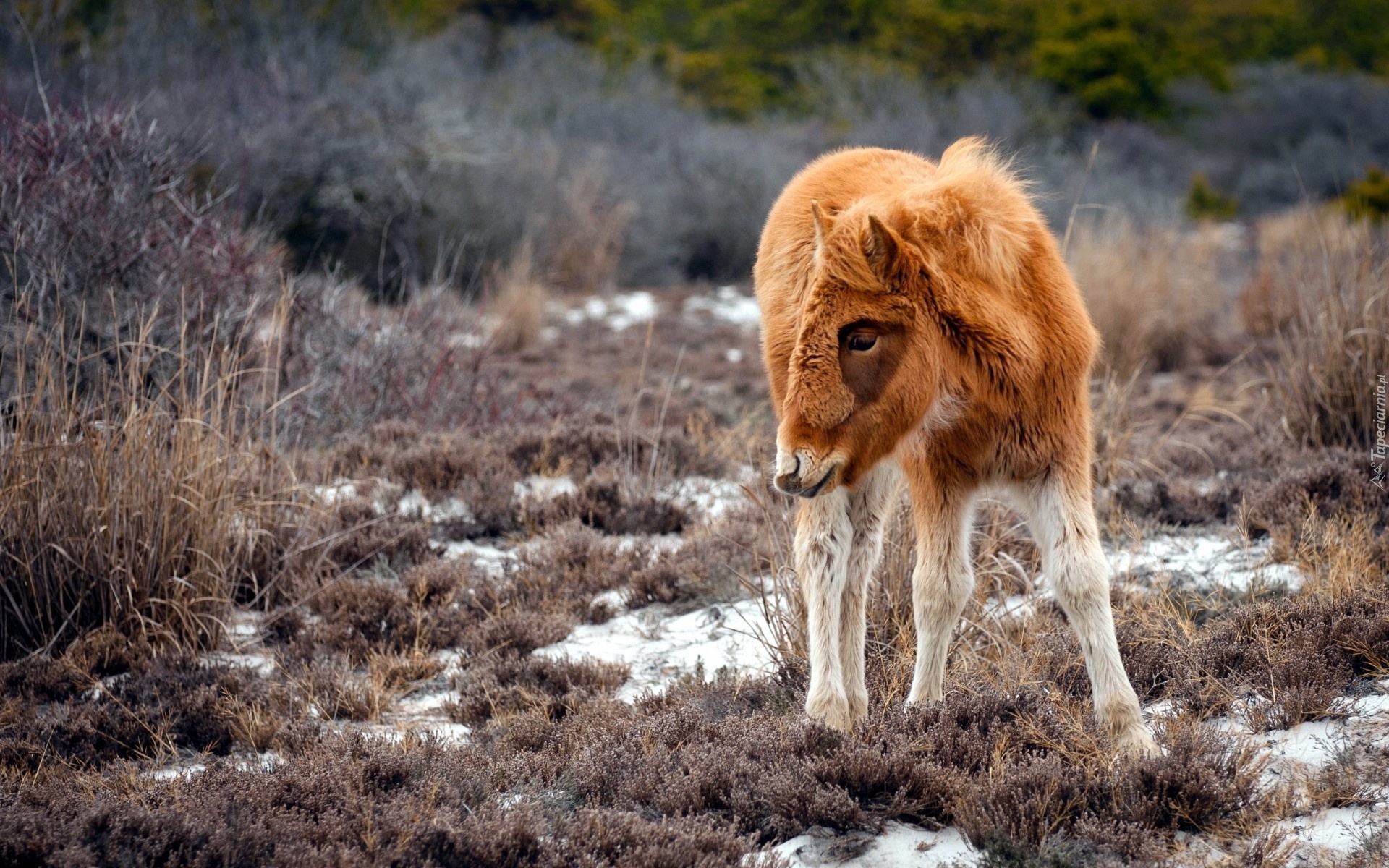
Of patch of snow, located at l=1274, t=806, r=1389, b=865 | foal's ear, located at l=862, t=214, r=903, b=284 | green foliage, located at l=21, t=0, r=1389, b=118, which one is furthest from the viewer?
green foliage, located at l=21, t=0, r=1389, b=118

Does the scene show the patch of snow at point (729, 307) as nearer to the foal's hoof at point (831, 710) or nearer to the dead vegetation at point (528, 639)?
the dead vegetation at point (528, 639)

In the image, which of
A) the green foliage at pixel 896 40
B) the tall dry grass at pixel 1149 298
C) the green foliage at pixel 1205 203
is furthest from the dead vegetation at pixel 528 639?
the green foliage at pixel 896 40

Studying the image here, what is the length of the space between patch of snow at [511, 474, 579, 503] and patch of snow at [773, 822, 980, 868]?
3.60 metres

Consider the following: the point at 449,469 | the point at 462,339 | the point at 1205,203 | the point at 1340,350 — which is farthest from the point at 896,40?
the point at 449,469

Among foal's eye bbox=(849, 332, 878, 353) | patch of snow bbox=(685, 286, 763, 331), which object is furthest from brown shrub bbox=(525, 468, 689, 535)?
patch of snow bbox=(685, 286, 763, 331)

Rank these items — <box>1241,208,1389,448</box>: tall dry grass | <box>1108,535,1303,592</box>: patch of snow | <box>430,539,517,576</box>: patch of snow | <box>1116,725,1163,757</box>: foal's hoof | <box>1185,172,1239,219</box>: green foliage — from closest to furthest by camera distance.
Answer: <box>1116,725,1163,757</box>: foal's hoof < <box>1108,535,1303,592</box>: patch of snow < <box>430,539,517,576</box>: patch of snow < <box>1241,208,1389,448</box>: tall dry grass < <box>1185,172,1239,219</box>: green foliage

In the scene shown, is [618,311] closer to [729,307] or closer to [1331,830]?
[729,307]

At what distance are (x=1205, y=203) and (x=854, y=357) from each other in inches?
1045

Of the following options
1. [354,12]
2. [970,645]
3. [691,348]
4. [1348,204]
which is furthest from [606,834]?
[354,12]

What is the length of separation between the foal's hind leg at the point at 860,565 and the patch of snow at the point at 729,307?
35.6 ft

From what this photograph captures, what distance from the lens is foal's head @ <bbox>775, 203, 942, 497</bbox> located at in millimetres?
3242

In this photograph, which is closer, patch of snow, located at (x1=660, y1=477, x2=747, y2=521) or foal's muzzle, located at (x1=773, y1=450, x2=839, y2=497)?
foal's muzzle, located at (x1=773, y1=450, x2=839, y2=497)

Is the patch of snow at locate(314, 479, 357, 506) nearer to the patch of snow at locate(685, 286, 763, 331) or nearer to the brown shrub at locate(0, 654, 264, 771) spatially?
the brown shrub at locate(0, 654, 264, 771)

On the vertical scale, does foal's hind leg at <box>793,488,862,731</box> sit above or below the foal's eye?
below
